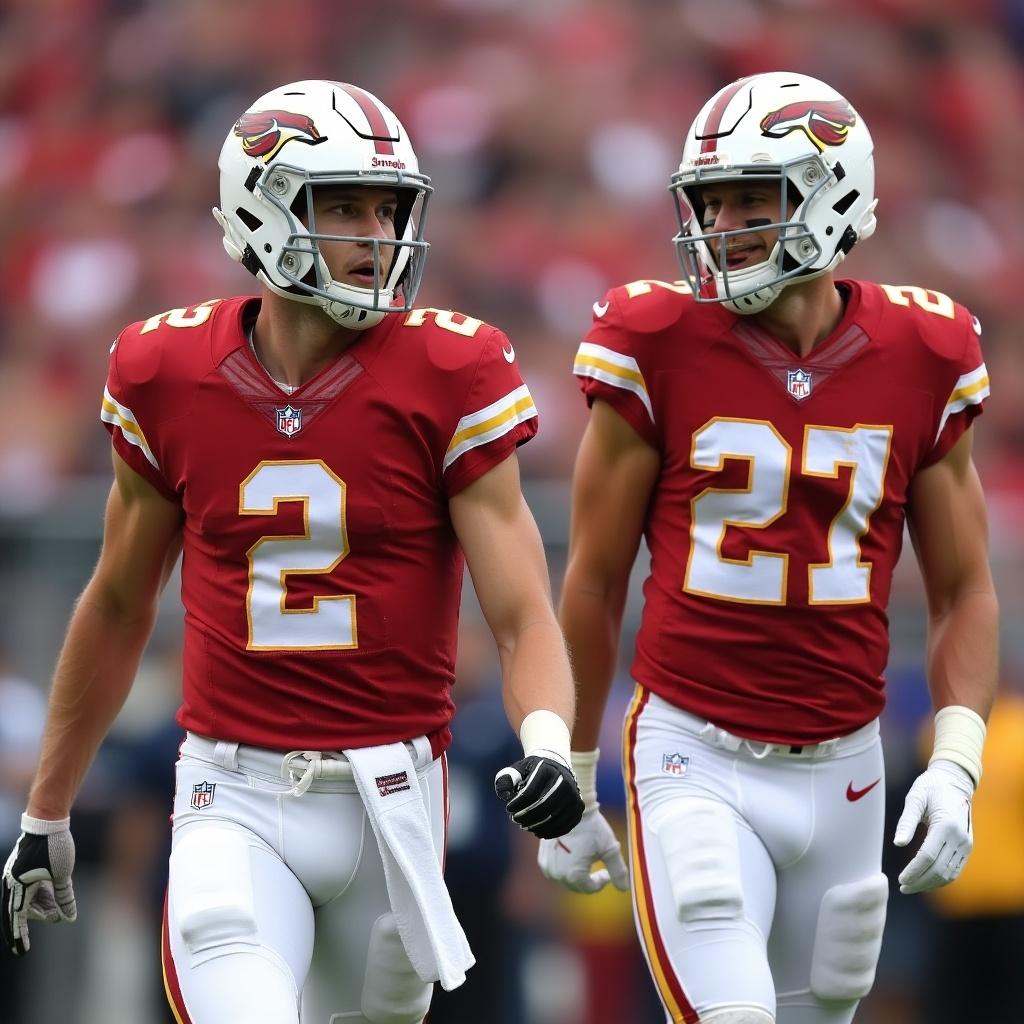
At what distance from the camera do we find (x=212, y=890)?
3.33 m

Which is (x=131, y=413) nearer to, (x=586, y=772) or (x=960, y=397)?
(x=586, y=772)

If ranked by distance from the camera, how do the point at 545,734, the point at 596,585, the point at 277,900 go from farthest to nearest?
the point at 596,585
the point at 277,900
the point at 545,734

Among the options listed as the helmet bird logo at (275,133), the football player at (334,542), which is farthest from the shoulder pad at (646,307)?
the helmet bird logo at (275,133)

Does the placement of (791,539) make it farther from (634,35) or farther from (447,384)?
(634,35)

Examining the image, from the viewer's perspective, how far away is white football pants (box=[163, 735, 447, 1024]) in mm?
3289

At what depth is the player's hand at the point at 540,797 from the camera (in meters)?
3.15

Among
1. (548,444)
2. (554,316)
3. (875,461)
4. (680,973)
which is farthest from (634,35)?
(680,973)

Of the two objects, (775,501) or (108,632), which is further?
(775,501)

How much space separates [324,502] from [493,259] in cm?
573

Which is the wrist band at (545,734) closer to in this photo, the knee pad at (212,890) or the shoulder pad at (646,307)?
the knee pad at (212,890)

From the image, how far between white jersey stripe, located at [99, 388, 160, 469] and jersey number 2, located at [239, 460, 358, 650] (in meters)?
0.23

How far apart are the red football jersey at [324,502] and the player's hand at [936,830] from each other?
3.24ft

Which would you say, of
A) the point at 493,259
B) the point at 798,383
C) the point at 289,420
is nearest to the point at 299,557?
the point at 289,420

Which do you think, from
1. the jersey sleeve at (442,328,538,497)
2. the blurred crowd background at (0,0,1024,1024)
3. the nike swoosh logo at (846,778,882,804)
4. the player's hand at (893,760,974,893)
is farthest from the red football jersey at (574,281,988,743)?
the blurred crowd background at (0,0,1024,1024)
